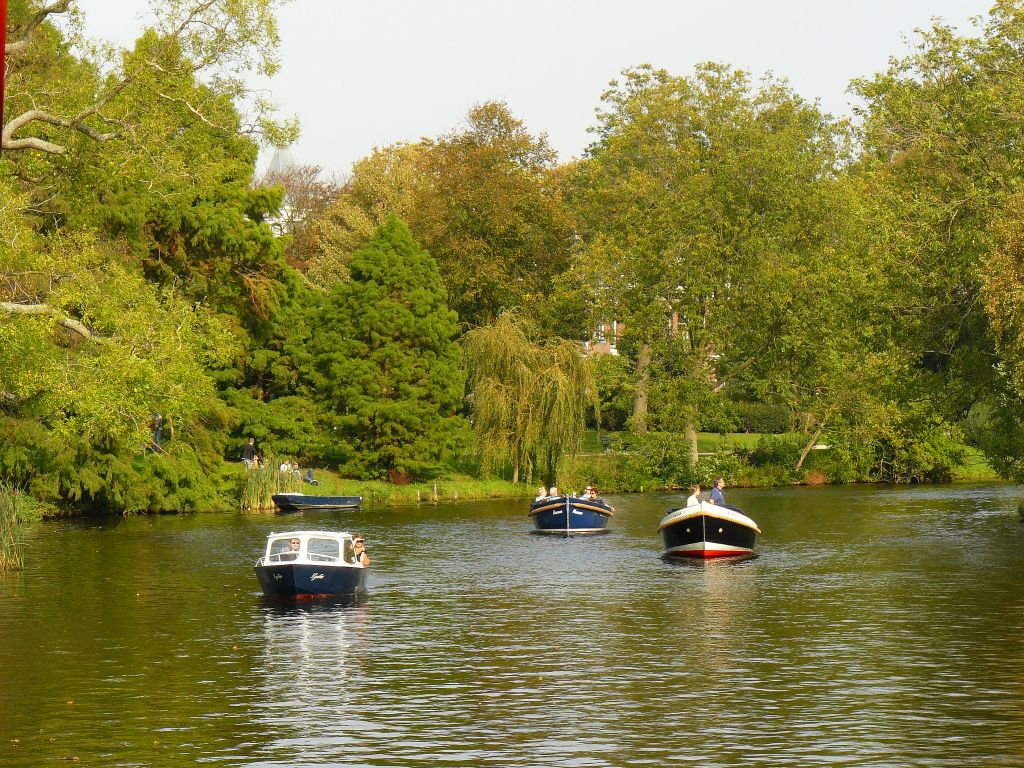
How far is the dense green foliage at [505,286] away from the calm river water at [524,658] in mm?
7353

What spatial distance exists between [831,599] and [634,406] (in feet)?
161

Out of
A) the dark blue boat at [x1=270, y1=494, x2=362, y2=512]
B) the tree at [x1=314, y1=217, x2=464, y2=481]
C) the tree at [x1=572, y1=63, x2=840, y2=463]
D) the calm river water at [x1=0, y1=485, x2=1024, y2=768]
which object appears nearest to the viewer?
the calm river water at [x1=0, y1=485, x2=1024, y2=768]

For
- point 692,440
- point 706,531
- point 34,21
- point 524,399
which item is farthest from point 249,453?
point 34,21

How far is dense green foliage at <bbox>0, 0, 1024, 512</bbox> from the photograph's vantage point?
39.1 meters

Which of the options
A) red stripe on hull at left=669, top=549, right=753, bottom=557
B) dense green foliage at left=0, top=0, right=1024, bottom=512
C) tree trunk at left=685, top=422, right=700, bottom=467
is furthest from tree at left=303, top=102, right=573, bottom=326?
red stripe on hull at left=669, top=549, right=753, bottom=557

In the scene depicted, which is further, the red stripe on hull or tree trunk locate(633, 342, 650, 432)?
tree trunk locate(633, 342, 650, 432)

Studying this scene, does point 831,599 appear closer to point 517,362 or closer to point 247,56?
point 247,56

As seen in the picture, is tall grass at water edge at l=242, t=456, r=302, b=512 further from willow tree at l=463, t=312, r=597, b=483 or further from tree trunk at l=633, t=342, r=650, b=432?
tree trunk at l=633, t=342, r=650, b=432

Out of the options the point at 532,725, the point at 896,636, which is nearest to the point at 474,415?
the point at 896,636

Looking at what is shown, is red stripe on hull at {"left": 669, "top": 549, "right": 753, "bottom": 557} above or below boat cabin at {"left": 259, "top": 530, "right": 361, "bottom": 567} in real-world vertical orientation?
below

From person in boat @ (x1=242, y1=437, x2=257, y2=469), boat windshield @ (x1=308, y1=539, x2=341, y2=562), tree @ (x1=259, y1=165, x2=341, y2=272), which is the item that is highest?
tree @ (x1=259, y1=165, x2=341, y2=272)

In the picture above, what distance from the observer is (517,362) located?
226ft

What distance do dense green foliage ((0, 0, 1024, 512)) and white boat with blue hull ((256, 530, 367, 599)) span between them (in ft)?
23.4

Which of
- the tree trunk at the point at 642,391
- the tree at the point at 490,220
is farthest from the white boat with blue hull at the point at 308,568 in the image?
the tree trunk at the point at 642,391
